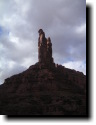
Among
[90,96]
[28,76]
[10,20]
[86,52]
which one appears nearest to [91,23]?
[86,52]

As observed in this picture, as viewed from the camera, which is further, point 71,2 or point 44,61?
point 44,61

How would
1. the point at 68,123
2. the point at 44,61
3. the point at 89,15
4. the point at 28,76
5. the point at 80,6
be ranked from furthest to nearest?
1. the point at 44,61
2. the point at 28,76
3. the point at 80,6
4. the point at 89,15
5. the point at 68,123

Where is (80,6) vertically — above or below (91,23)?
above

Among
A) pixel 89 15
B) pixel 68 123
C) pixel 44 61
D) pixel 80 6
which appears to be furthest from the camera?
pixel 44 61

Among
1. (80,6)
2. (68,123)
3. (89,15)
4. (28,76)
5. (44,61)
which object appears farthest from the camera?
(44,61)

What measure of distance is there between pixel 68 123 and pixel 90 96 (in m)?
1.26

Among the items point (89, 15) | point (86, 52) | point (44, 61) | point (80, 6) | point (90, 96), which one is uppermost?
point (44, 61)

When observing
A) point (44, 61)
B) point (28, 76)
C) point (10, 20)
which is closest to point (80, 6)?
point (10, 20)

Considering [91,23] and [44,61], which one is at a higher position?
[44,61]

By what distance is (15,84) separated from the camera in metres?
30.5

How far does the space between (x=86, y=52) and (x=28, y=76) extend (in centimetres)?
1964

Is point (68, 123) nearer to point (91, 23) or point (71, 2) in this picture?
point (91, 23)

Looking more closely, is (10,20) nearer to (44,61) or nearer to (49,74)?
(49,74)

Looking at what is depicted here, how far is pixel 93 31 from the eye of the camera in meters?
9.45
